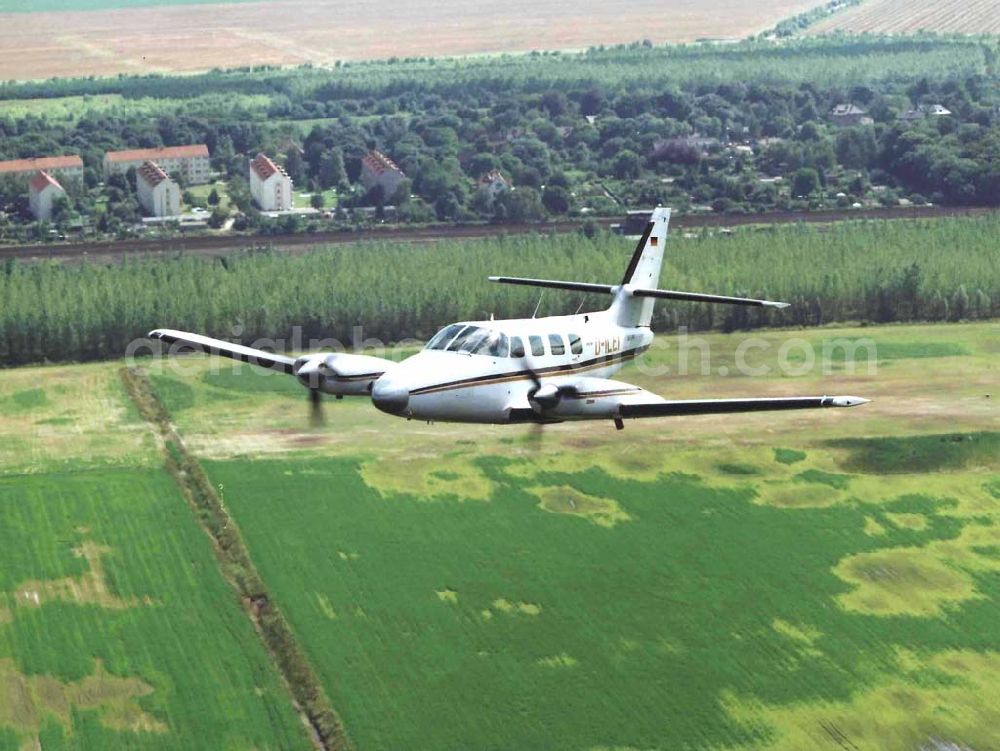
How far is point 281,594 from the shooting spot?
327 ft

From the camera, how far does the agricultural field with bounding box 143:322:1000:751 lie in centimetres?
8719

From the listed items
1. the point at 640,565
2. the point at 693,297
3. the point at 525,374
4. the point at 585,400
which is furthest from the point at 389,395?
the point at 640,565

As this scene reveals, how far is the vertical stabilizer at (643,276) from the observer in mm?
90375

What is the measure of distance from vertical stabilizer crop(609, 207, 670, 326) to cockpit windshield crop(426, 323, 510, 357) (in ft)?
38.9

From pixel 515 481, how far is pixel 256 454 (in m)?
19.5

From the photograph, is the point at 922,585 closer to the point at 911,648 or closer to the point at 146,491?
the point at 911,648

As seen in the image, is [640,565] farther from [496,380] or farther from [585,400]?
[585,400]

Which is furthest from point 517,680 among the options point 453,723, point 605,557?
point 605,557

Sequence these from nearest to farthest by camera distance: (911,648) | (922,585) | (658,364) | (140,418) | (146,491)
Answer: (911,648) < (922,585) < (146,491) < (140,418) < (658,364)

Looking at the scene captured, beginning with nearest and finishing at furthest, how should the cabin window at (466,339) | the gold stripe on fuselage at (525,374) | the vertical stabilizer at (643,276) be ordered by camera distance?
1. the gold stripe on fuselage at (525,374)
2. the cabin window at (466,339)
3. the vertical stabilizer at (643,276)

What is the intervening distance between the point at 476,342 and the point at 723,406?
11.9 m

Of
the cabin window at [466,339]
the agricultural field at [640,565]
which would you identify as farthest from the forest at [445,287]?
the cabin window at [466,339]

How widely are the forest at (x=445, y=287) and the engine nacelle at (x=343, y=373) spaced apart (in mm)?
76776

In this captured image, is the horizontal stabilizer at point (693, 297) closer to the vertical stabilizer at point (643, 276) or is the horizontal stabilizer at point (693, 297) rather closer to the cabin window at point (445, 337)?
the vertical stabilizer at point (643, 276)
